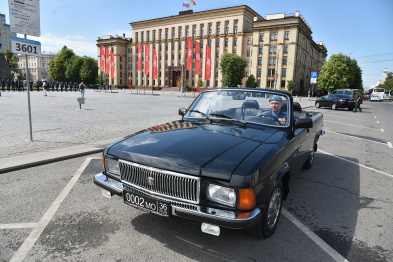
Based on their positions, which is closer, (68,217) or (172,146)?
(172,146)

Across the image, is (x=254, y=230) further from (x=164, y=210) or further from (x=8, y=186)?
(x=8, y=186)

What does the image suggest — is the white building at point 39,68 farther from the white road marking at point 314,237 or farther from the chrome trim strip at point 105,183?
the white road marking at point 314,237

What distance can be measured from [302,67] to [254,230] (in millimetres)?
82871

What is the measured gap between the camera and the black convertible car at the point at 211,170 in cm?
236

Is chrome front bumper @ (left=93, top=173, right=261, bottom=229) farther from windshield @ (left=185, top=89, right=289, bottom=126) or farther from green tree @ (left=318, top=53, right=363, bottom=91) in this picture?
green tree @ (left=318, top=53, right=363, bottom=91)

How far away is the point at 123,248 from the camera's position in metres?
2.72

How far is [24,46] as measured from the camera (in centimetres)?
670

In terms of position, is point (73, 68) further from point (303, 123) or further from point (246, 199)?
point (246, 199)

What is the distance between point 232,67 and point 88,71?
53.0m

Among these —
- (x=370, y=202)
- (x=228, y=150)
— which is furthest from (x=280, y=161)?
(x=370, y=202)

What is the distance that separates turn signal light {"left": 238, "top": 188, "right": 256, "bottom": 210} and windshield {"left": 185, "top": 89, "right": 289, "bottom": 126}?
156 centimetres

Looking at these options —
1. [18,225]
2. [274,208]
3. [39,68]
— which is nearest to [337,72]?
[274,208]

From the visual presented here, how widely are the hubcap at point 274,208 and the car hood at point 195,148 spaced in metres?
0.62

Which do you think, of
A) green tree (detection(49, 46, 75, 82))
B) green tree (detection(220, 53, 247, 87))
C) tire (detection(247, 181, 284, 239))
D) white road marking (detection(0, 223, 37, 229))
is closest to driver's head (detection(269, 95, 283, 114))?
tire (detection(247, 181, 284, 239))
